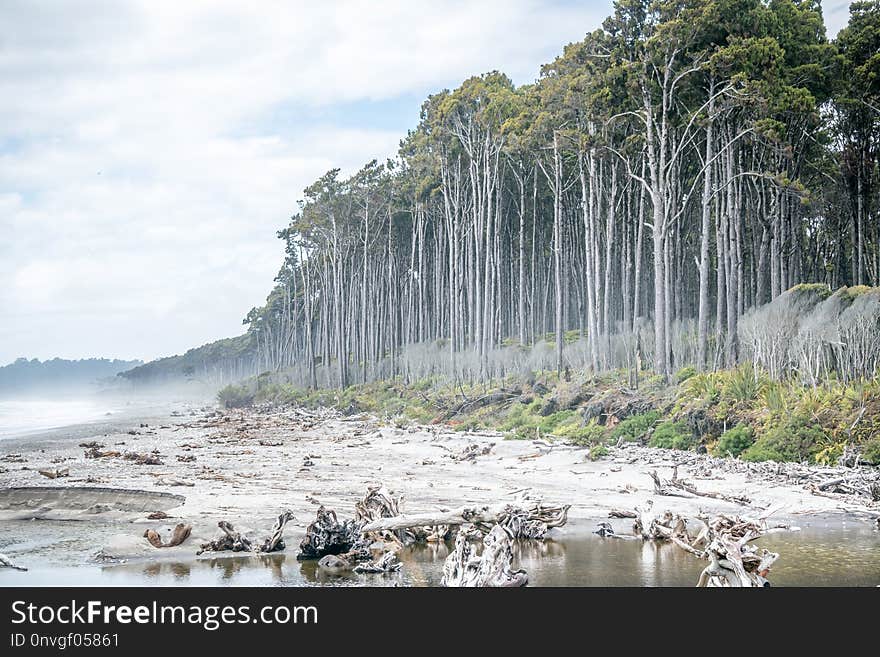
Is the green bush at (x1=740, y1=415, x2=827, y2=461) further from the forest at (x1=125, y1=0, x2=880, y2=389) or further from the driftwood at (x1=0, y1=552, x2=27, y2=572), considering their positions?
the driftwood at (x1=0, y1=552, x2=27, y2=572)

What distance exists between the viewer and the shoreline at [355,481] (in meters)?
9.78

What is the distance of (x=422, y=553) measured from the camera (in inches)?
334

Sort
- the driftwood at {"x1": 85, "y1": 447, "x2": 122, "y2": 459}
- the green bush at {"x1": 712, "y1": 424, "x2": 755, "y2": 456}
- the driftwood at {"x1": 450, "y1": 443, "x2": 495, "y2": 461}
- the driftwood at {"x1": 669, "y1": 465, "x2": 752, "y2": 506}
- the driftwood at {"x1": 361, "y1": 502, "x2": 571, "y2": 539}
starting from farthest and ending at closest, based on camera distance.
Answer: the driftwood at {"x1": 85, "y1": 447, "x2": 122, "y2": 459} → the driftwood at {"x1": 450, "y1": 443, "x2": 495, "y2": 461} → the green bush at {"x1": 712, "y1": 424, "x2": 755, "y2": 456} → the driftwood at {"x1": 669, "y1": 465, "x2": 752, "y2": 506} → the driftwood at {"x1": 361, "y1": 502, "x2": 571, "y2": 539}

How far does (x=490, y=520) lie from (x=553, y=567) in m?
1.22

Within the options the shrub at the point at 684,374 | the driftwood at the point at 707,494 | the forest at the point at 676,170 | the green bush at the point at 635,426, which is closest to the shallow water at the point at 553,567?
the driftwood at the point at 707,494

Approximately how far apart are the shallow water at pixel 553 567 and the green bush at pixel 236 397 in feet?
144

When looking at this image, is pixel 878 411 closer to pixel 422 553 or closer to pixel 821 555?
pixel 821 555

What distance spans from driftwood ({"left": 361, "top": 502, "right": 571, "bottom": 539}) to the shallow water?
0.66ft

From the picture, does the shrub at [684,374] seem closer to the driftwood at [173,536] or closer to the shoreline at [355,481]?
the shoreline at [355,481]

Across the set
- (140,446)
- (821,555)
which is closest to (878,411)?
(821,555)

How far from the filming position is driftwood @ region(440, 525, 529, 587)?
6.69 metres

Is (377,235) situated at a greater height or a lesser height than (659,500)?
greater

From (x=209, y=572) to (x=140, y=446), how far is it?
51.6 ft

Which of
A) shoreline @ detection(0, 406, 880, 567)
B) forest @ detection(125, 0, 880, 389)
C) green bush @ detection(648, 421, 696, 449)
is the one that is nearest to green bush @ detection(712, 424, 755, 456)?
shoreline @ detection(0, 406, 880, 567)
